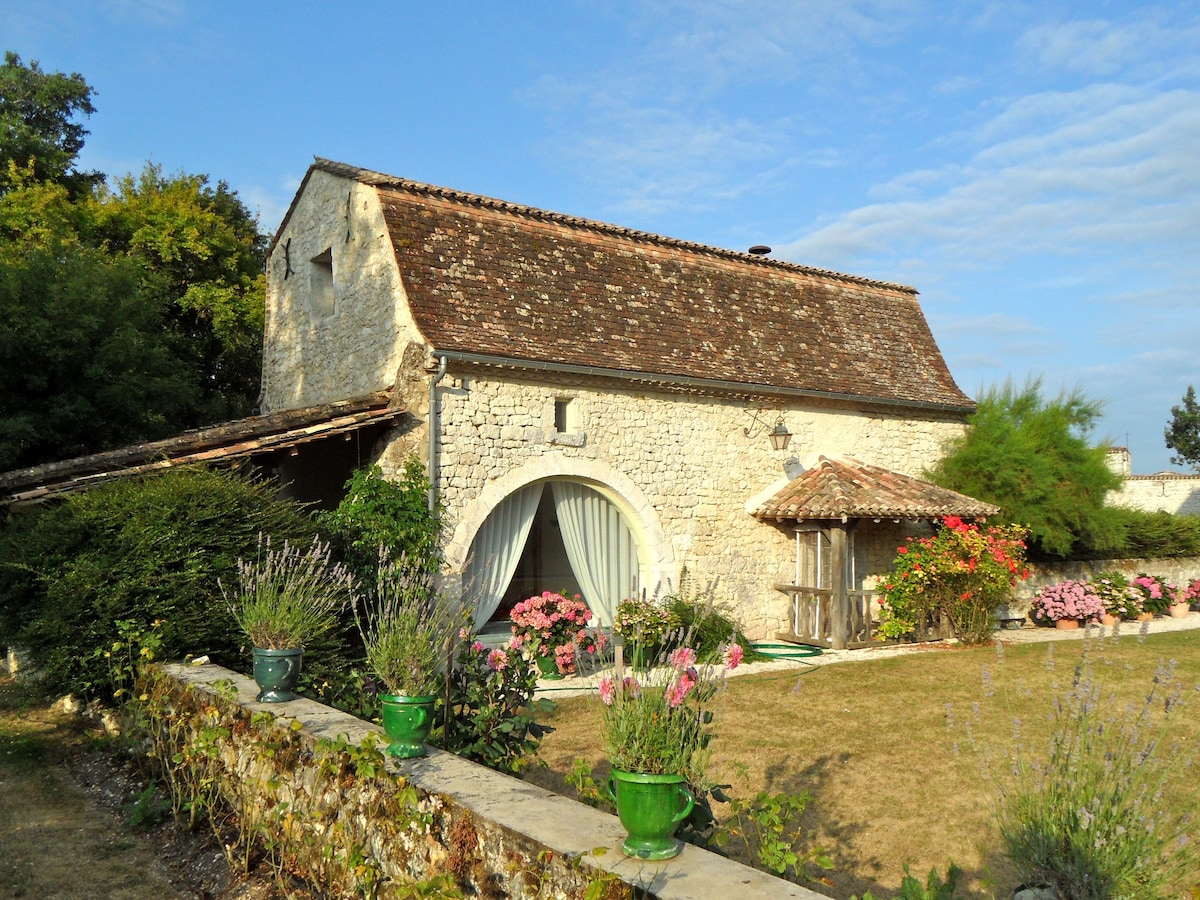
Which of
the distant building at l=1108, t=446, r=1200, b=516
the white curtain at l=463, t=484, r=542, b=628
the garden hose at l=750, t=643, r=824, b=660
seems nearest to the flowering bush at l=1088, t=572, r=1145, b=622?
the garden hose at l=750, t=643, r=824, b=660

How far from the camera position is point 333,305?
12.4 m

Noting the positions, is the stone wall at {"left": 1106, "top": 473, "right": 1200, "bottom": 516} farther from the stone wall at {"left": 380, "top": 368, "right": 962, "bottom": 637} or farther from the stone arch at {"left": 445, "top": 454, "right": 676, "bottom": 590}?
the stone arch at {"left": 445, "top": 454, "right": 676, "bottom": 590}

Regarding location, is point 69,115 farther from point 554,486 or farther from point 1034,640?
point 1034,640

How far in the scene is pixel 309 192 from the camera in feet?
41.5

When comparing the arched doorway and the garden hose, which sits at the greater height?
the arched doorway

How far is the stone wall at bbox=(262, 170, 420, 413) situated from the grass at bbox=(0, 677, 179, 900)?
5.31m

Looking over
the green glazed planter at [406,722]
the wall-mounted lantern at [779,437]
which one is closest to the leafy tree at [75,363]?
the wall-mounted lantern at [779,437]

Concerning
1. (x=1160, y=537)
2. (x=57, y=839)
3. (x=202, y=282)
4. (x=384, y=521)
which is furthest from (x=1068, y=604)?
(x=202, y=282)

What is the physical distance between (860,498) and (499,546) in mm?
4752

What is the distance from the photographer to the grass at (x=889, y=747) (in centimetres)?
488

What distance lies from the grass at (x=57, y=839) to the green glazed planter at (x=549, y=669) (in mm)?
4497

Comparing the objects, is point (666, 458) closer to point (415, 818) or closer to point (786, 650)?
point (786, 650)

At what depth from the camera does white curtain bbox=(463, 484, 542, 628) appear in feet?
34.6

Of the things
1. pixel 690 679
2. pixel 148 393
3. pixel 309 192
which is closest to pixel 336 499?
pixel 148 393
